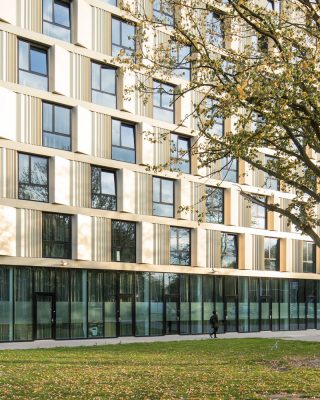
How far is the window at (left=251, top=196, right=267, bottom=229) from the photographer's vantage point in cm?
4372

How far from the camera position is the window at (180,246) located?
1515 inches

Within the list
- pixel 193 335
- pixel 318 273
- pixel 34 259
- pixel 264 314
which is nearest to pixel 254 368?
pixel 34 259

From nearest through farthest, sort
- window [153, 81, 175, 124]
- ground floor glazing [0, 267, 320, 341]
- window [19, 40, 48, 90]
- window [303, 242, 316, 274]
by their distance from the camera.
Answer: ground floor glazing [0, 267, 320, 341]
window [19, 40, 48, 90]
window [153, 81, 175, 124]
window [303, 242, 316, 274]

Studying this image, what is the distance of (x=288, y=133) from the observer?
1750cm

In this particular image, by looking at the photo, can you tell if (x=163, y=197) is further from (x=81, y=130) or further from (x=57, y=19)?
(x=57, y=19)

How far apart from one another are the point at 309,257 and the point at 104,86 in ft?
68.1

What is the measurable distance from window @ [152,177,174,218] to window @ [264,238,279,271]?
9.06m

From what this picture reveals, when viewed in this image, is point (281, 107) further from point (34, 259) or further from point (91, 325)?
point (91, 325)

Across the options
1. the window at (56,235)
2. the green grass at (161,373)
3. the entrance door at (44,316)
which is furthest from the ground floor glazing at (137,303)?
the green grass at (161,373)

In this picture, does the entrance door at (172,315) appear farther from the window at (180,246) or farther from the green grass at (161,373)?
the green grass at (161,373)

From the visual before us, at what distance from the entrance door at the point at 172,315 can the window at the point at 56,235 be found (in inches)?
296

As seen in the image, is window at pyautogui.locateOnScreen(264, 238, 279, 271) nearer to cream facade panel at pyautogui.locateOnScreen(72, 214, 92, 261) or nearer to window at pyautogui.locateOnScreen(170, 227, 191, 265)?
window at pyautogui.locateOnScreen(170, 227, 191, 265)

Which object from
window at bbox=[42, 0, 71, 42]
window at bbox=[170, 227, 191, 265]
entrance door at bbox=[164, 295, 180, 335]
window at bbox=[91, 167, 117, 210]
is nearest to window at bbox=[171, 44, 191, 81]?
window at bbox=[42, 0, 71, 42]

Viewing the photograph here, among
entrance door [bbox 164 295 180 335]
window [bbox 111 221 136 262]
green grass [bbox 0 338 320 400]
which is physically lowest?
entrance door [bbox 164 295 180 335]
